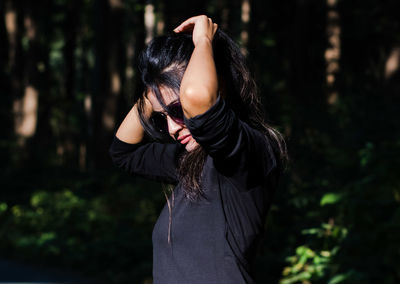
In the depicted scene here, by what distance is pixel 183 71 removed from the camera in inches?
83.7

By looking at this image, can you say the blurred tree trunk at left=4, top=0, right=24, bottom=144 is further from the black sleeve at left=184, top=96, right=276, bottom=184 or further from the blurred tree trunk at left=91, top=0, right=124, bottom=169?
the black sleeve at left=184, top=96, right=276, bottom=184

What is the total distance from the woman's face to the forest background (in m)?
0.16

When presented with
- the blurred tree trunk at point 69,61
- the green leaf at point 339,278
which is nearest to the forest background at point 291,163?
the green leaf at point 339,278

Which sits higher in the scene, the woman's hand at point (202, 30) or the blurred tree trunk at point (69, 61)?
the woman's hand at point (202, 30)

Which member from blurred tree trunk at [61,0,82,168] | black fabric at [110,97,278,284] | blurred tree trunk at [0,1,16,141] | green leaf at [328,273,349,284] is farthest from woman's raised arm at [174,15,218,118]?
blurred tree trunk at [0,1,16,141]

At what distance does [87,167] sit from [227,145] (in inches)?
579

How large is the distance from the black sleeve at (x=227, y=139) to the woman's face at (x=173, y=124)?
1.00 feet

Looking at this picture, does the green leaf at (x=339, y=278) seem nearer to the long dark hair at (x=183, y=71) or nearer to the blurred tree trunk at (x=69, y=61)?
the long dark hair at (x=183, y=71)

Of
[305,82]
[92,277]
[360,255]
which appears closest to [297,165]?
[360,255]

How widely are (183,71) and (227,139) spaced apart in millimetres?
415

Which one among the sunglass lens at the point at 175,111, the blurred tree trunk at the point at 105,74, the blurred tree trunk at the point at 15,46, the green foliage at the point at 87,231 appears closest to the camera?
the sunglass lens at the point at 175,111

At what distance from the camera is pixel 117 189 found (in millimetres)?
13141

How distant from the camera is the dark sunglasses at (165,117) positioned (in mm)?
2139

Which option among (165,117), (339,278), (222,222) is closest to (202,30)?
(165,117)
